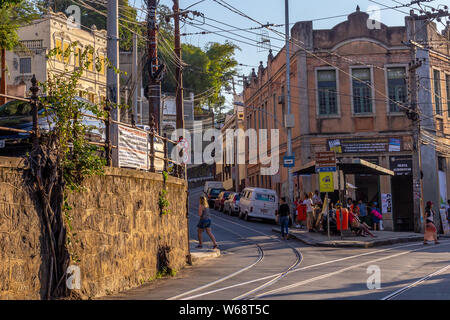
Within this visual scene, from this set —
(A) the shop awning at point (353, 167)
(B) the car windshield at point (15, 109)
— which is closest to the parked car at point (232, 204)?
(A) the shop awning at point (353, 167)

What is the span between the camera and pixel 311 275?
46.9 feet

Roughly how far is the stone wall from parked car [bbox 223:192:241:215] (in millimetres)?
24019

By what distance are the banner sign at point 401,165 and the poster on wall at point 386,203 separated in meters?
1.45

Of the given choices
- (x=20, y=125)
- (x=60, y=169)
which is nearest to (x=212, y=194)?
(x=20, y=125)

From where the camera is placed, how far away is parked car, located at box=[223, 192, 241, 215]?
42.4m

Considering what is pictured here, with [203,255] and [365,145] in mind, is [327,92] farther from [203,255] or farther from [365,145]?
[203,255]

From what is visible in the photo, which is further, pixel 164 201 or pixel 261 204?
pixel 261 204

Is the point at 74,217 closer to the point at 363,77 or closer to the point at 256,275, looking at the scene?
the point at 256,275

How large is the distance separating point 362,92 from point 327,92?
2.07 meters

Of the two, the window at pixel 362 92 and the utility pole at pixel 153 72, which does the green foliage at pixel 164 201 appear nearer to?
the utility pole at pixel 153 72

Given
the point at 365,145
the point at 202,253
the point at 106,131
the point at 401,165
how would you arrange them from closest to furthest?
the point at 106,131 < the point at 202,253 < the point at 401,165 < the point at 365,145

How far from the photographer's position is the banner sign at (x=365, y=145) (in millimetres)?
37438

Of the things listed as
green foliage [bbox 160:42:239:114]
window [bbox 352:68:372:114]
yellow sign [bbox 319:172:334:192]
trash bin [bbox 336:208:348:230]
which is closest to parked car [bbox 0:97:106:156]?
yellow sign [bbox 319:172:334:192]
